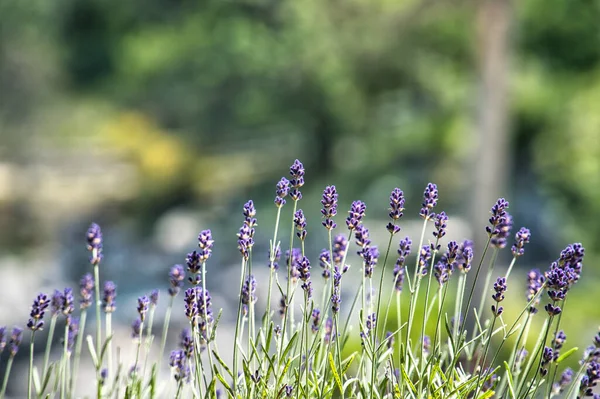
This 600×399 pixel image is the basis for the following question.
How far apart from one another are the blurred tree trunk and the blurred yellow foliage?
1094cm

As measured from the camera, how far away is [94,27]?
18.1m

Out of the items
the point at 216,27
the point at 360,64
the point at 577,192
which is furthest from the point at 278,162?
the point at 577,192

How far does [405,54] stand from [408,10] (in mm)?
4710

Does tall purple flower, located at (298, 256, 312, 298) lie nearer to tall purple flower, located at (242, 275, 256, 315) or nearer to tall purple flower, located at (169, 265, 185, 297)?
tall purple flower, located at (242, 275, 256, 315)

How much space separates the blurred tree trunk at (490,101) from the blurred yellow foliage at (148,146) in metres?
10.9

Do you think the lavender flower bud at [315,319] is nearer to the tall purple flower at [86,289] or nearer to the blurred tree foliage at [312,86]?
the tall purple flower at [86,289]

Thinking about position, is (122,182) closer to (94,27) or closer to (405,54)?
(94,27)

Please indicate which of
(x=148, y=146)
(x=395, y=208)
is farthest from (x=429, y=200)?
(x=148, y=146)

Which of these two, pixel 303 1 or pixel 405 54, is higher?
pixel 303 1

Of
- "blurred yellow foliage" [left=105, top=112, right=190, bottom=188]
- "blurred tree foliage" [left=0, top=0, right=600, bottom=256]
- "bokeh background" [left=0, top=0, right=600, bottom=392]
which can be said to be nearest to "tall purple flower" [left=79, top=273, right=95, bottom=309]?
"bokeh background" [left=0, top=0, right=600, bottom=392]

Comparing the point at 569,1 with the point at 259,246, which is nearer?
the point at 569,1

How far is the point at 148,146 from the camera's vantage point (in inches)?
738

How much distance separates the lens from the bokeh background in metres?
9.21

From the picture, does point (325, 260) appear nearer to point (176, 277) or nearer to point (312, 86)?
point (176, 277)
